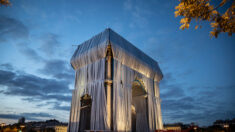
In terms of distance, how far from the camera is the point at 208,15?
17.4 ft

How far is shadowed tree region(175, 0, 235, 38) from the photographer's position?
521cm

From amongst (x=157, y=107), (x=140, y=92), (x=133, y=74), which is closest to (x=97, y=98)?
(x=133, y=74)

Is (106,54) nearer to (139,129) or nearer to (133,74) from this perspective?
(133,74)

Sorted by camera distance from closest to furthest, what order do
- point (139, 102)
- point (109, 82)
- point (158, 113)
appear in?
point (109, 82) → point (139, 102) → point (158, 113)

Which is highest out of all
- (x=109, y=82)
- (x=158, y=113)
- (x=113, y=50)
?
(x=113, y=50)

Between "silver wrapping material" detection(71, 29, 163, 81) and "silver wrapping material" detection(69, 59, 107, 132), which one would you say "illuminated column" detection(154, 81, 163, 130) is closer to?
"silver wrapping material" detection(71, 29, 163, 81)

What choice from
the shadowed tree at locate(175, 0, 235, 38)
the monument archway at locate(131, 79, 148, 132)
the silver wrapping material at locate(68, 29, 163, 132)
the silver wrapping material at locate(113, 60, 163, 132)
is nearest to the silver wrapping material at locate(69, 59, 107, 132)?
the silver wrapping material at locate(68, 29, 163, 132)

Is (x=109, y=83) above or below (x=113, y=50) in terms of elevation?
below

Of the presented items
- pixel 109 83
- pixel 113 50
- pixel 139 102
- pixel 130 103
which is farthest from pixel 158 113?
pixel 113 50

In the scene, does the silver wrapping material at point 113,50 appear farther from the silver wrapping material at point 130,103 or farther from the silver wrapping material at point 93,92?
the silver wrapping material at point 93,92

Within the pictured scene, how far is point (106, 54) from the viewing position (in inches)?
712

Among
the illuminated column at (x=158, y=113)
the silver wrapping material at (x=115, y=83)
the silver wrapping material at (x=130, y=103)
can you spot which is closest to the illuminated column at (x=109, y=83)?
the silver wrapping material at (x=115, y=83)

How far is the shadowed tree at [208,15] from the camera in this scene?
5.21 metres

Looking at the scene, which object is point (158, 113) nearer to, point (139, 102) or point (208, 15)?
point (139, 102)
